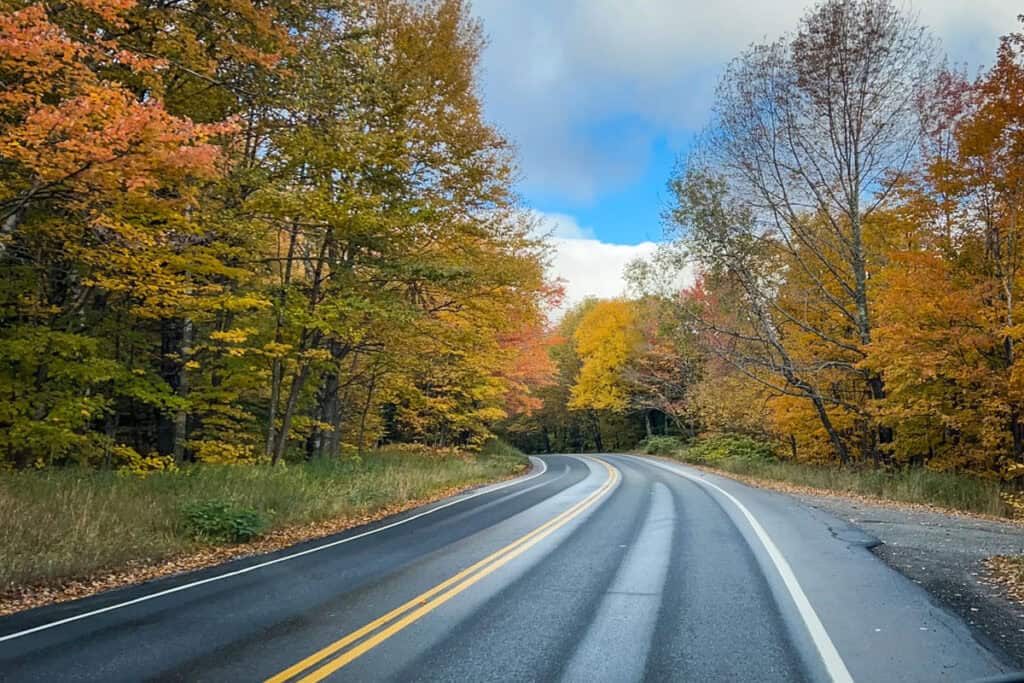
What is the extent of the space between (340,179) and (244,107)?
2.60m

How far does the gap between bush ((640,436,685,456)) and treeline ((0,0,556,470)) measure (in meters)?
23.1

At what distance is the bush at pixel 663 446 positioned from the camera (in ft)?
129

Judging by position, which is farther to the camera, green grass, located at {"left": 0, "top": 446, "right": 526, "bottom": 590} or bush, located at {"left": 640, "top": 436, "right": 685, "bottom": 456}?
bush, located at {"left": 640, "top": 436, "right": 685, "bottom": 456}

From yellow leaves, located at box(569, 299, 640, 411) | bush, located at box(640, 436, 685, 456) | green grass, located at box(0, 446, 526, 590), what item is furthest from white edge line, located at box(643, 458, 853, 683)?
yellow leaves, located at box(569, 299, 640, 411)

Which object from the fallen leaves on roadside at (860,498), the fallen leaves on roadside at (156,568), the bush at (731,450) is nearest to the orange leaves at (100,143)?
the fallen leaves on roadside at (156,568)

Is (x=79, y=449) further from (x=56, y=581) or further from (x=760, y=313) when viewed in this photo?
(x=760, y=313)

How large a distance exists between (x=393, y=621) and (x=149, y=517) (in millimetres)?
5761

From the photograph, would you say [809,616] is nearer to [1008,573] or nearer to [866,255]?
[1008,573]

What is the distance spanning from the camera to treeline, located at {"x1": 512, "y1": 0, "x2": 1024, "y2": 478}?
14.0 m

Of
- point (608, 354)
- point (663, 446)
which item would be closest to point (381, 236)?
point (663, 446)

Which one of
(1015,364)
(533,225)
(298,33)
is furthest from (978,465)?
(298,33)

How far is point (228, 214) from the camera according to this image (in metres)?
11.4

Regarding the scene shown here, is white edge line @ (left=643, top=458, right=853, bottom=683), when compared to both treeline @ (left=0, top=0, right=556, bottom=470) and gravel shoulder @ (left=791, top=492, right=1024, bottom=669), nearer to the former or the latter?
gravel shoulder @ (left=791, top=492, right=1024, bottom=669)

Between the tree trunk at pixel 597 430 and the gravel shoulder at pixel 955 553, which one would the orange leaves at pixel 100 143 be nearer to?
the gravel shoulder at pixel 955 553
